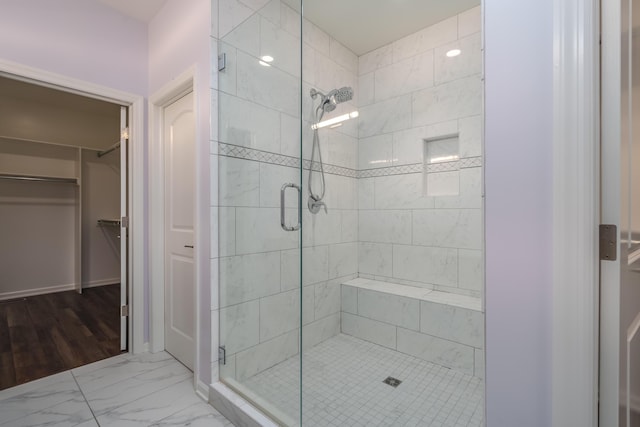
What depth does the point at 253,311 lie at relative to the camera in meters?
1.88

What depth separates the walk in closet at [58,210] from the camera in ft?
11.1

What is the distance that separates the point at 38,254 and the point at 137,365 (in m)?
3.05

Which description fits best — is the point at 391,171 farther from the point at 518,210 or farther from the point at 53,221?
the point at 53,221

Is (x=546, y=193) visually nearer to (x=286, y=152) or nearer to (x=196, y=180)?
(x=286, y=152)

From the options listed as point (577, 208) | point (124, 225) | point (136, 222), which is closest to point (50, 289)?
point (124, 225)

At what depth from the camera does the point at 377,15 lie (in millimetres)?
2416

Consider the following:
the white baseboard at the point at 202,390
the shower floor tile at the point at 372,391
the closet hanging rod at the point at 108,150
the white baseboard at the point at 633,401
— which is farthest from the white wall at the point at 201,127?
the closet hanging rod at the point at 108,150

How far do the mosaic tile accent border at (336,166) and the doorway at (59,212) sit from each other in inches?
75.4

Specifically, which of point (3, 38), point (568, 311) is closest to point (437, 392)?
point (568, 311)

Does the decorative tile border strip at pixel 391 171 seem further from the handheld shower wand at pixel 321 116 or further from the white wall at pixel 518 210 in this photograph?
the white wall at pixel 518 210

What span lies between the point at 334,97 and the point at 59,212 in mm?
4203

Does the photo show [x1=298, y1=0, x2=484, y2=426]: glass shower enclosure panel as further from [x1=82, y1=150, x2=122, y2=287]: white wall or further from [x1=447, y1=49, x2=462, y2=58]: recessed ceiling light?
[x1=82, y1=150, x2=122, y2=287]: white wall

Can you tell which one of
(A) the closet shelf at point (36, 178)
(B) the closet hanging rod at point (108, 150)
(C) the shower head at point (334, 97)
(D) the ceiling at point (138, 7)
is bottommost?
(A) the closet shelf at point (36, 178)

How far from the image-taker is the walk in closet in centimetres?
339
